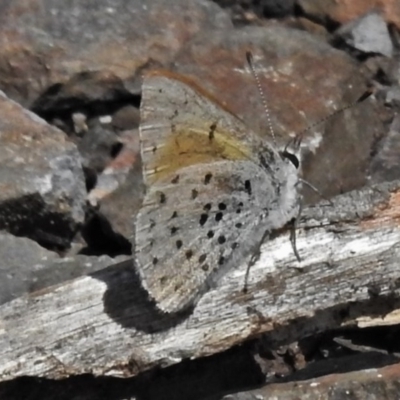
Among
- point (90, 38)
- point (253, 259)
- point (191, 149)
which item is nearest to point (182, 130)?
point (191, 149)

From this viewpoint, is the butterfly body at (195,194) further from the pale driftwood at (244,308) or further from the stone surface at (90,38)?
the stone surface at (90,38)

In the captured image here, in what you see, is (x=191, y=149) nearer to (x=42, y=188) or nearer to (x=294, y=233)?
(x=294, y=233)

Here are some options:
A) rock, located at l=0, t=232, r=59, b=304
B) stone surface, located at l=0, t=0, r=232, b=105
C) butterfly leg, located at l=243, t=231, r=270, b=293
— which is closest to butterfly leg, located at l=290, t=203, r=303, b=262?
butterfly leg, located at l=243, t=231, r=270, b=293

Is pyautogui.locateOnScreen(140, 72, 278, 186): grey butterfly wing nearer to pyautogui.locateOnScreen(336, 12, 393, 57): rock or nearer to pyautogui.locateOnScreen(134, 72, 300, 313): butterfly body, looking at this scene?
pyautogui.locateOnScreen(134, 72, 300, 313): butterfly body

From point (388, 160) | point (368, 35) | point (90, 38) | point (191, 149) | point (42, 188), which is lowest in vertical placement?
point (42, 188)

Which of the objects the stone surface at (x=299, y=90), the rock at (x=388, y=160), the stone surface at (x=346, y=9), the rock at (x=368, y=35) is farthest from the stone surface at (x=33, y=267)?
the stone surface at (x=346, y=9)

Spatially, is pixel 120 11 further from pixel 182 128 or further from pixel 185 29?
pixel 182 128
